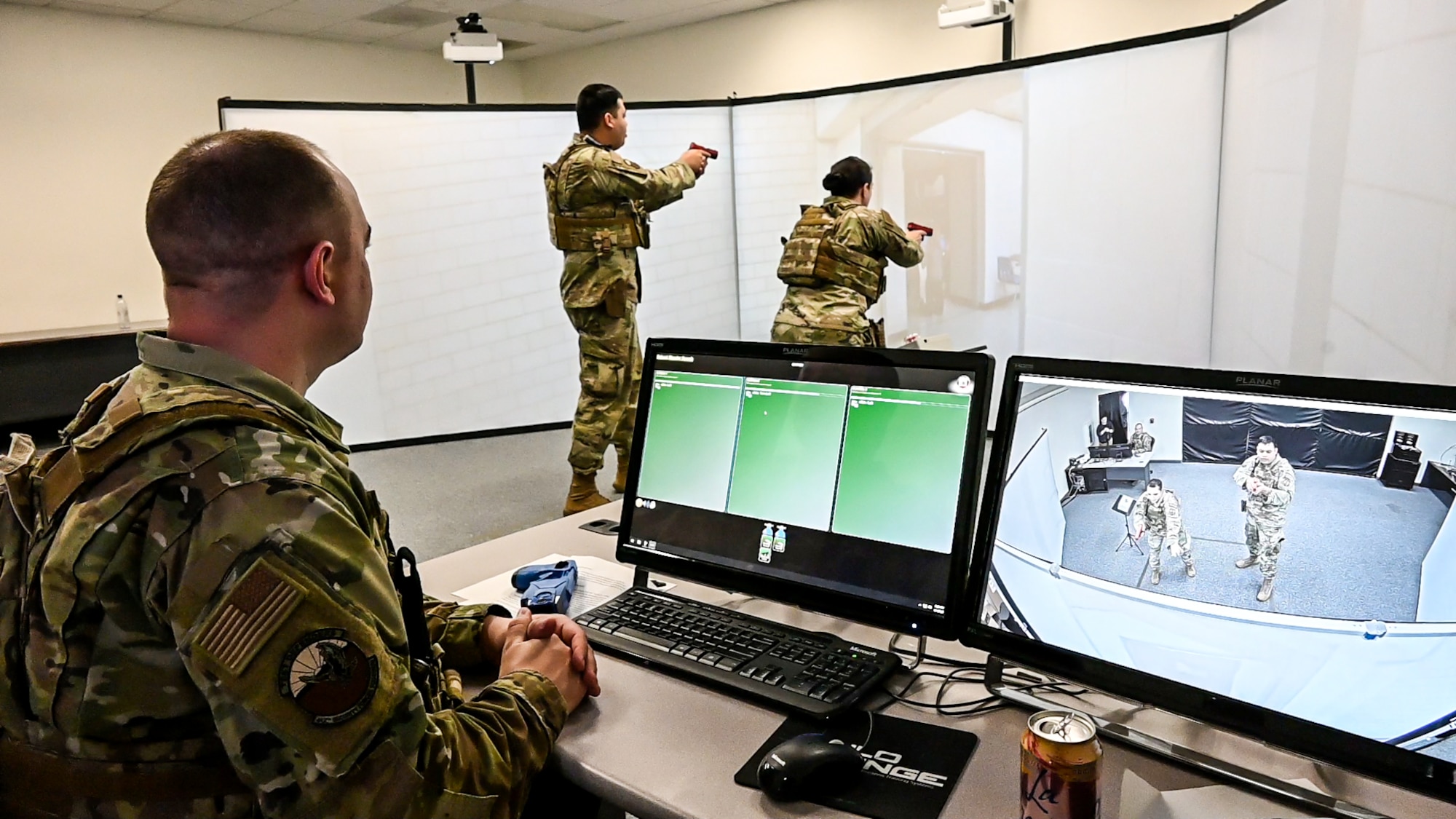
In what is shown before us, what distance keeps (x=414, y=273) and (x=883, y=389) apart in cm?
449

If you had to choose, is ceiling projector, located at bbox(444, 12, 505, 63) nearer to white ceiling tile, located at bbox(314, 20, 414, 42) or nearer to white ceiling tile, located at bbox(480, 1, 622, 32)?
white ceiling tile, located at bbox(480, 1, 622, 32)

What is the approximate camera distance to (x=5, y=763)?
0.84 meters

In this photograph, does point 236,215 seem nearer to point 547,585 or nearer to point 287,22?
point 547,585

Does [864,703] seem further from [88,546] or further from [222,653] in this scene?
[88,546]

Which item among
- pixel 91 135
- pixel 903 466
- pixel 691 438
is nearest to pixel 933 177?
pixel 691 438

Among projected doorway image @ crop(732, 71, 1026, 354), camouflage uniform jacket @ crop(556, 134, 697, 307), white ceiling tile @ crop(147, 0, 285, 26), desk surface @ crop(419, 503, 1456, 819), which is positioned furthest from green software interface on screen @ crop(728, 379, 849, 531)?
white ceiling tile @ crop(147, 0, 285, 26)

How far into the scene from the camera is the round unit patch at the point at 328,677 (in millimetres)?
776

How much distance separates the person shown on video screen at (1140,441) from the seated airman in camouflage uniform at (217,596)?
0.70 m

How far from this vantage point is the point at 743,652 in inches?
46.0

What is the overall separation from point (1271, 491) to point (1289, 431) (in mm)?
60

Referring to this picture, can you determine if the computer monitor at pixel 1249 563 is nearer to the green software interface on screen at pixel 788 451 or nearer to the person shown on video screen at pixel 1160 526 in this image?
the person shown on video screen at pixel 1160 526

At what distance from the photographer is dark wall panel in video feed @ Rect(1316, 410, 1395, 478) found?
0.83 meters

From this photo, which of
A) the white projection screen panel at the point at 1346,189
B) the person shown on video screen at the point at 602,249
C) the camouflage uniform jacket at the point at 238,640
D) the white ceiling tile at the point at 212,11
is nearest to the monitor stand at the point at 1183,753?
the camouflage uniform jacket at the point at 238,640

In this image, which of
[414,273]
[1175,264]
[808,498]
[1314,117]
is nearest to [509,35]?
[414,273]
